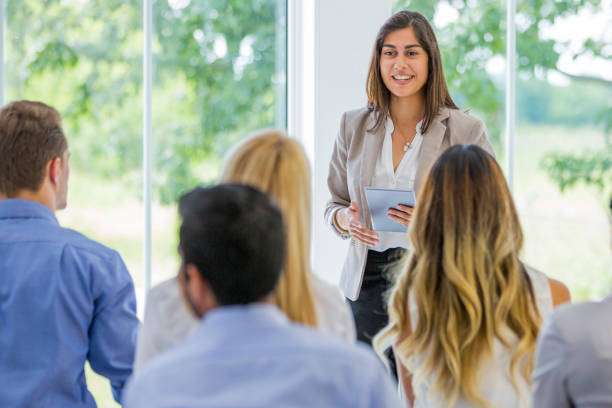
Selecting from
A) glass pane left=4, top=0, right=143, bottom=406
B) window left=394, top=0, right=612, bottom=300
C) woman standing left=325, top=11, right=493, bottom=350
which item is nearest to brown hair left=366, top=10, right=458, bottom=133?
woman standing left=325, top=11, right=493, bottom=350

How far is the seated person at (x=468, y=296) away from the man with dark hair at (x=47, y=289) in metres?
0.69

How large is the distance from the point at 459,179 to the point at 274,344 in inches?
30.9

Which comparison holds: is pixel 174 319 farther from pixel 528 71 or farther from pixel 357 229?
pixel 528 71

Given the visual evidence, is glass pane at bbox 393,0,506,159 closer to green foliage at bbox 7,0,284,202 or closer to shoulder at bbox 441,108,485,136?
green foliage at bbox 7,0,284,202

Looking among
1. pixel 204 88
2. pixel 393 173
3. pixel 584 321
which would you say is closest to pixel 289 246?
pixel 584 321

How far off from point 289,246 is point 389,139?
4.29 ft

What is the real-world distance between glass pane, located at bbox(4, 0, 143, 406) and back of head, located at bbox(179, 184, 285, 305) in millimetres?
2141

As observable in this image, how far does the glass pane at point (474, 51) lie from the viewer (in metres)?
3.52

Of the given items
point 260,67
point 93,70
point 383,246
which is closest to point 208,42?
point 260,67

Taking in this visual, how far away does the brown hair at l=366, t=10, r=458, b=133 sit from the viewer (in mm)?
2451

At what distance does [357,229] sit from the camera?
236cm

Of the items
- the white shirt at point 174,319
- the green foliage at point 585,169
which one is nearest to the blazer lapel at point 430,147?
the white shirt at point 174,319

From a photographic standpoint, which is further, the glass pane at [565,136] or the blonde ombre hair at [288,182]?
the glass pane at [565,136]

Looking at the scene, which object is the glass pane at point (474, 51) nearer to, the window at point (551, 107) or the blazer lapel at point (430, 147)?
the window at point (551, 107)
